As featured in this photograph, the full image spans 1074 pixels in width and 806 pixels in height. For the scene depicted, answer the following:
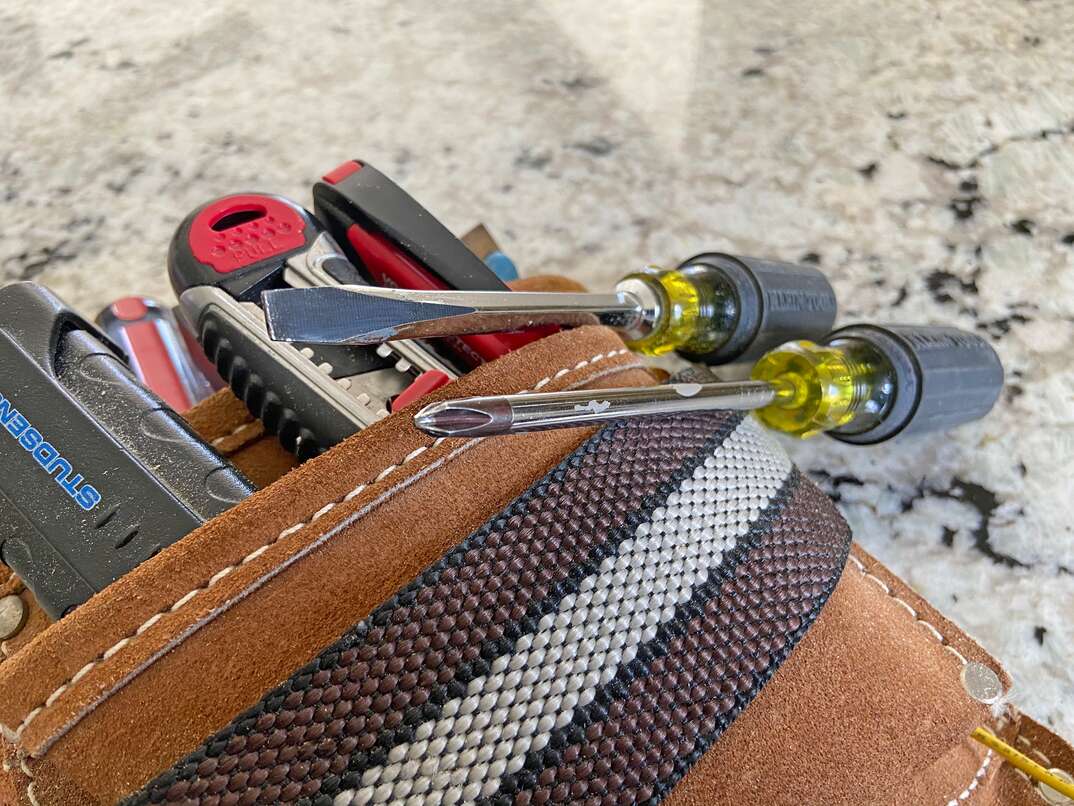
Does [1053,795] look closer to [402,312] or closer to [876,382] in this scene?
[876,382]

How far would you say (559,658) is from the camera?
22 centimetres

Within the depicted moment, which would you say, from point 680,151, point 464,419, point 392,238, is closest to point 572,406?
point 464,419

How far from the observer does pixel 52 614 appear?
252 mm

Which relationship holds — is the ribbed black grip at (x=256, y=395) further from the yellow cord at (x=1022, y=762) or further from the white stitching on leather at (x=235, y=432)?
the yellow cord at (x=1022, y=762)

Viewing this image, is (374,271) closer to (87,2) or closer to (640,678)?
(640,678)

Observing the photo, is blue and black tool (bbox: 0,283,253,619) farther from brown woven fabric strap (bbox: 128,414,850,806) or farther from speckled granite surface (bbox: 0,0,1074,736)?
speckled granite surface (bbox: 0,0,1074,736)

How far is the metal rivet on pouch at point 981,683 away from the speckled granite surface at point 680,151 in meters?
0.09

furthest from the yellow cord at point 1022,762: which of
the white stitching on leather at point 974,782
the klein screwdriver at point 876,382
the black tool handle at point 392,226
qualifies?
the black tool handle at point 392,226

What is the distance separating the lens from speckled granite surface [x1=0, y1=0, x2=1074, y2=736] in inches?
16.2

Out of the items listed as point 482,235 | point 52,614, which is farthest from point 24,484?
point 482,235

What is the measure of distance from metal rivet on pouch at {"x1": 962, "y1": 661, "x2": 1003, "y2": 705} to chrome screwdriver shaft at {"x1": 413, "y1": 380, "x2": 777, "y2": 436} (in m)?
0.11

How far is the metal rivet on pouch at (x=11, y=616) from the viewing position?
0.27 meters

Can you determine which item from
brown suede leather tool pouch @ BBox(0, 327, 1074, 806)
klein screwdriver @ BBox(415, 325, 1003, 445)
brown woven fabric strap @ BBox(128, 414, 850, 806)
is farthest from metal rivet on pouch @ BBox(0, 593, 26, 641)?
klein screwdriver @ BBox(415, 325, 1003, 445)

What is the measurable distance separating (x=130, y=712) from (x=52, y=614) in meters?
0.06
